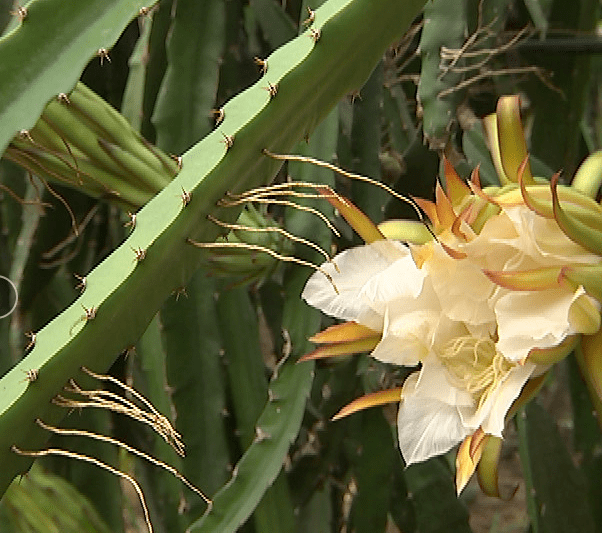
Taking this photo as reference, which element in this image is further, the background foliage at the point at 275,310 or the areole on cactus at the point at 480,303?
the background foliage at the point at 275,310

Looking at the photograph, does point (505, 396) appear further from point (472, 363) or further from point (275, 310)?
point (275, 310)

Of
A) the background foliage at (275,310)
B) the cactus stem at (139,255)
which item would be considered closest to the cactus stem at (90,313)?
the cactus stem at (139,255)

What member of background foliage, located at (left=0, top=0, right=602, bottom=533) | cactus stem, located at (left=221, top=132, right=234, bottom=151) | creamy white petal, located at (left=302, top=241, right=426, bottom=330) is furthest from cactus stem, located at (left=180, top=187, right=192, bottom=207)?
background foliage, located at (left=0, top=0, right=602, bottom=533)

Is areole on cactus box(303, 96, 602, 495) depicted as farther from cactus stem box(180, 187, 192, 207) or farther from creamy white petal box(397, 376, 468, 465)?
cactus stem box(180, 187, 192, 207)

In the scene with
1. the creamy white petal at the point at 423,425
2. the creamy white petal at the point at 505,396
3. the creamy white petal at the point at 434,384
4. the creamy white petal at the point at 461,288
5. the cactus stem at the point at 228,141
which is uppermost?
the cactus stem at the point at 228,141

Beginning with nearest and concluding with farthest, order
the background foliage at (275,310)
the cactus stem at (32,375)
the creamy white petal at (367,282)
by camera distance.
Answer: the cactus stem at (32,375) → the creamy white petal at (367,282) → the background foliage at (275,310)

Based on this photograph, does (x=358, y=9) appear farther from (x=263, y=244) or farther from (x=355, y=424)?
(x=355, y=424)

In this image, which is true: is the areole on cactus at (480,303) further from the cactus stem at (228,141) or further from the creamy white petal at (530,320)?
the cactus stem at (228,141)

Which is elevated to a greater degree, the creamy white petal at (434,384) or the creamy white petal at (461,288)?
the creamy white petal at (461,288)
